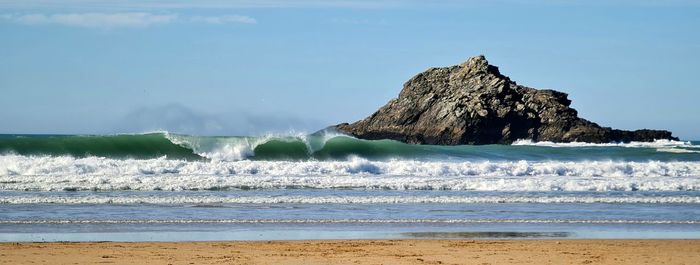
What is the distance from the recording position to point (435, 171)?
27875 mm

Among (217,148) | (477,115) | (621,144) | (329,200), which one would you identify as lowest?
(329,200)

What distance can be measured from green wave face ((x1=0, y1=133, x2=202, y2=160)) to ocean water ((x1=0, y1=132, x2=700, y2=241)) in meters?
0.40

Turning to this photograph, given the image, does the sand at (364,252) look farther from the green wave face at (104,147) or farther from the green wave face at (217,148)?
the green wave face at (104,147)

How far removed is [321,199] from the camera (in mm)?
19297

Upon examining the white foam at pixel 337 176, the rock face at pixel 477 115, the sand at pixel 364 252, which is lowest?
the sand at pixel 364 252

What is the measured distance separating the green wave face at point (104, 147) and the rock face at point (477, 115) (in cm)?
4138

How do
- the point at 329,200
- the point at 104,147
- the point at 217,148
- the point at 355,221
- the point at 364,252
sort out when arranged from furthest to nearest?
the point at 104,147, the point at 217,148, the point at 329,200, the point at 355,221, the point at 364,252

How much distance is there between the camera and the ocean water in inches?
555

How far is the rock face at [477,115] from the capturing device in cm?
7812

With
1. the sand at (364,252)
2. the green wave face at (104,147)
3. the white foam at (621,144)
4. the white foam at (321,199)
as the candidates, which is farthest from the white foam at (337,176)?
the white foam at (621,144)

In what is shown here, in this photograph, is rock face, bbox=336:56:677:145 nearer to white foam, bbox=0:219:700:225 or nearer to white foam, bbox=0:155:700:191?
white foam, bbox=0:155:700:191

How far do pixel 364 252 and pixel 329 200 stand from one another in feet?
25.4

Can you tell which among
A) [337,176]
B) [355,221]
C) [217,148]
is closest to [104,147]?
[217,148]

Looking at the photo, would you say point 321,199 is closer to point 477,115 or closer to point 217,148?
point 217,148
